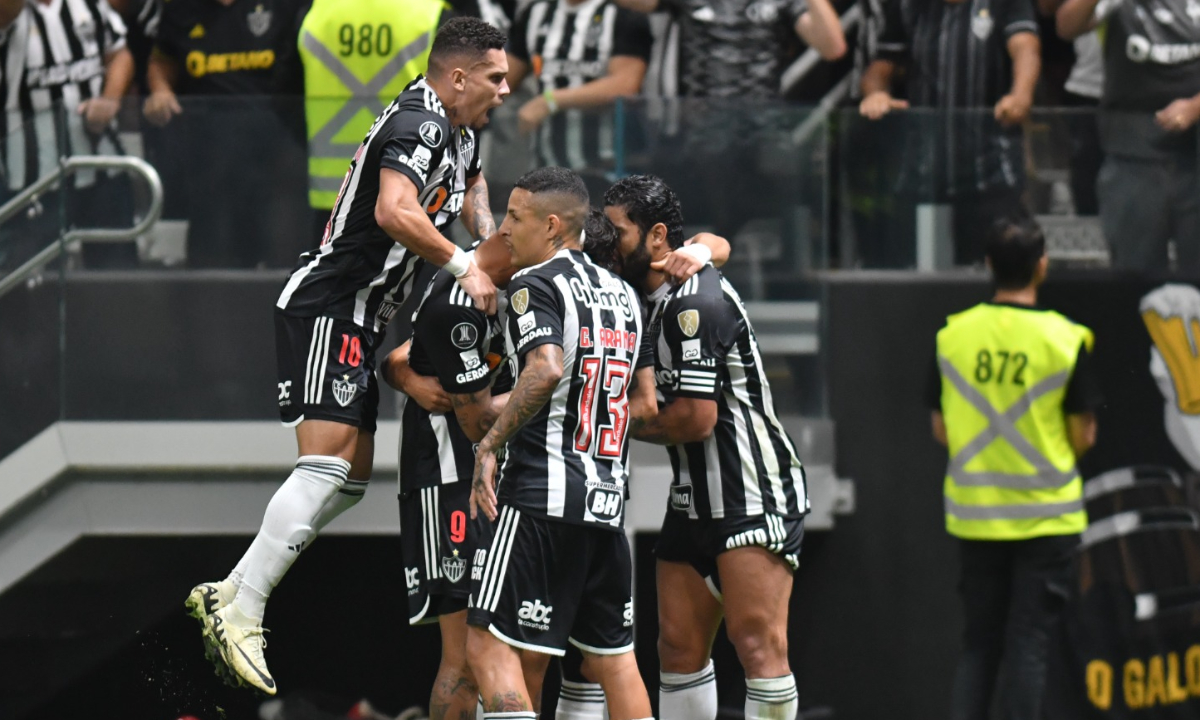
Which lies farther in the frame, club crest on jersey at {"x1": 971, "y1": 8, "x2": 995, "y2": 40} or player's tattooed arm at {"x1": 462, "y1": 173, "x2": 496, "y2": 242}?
club crest on jersey at {"x1": 971, "y1": 8, "x2": 995, "y2": 40}

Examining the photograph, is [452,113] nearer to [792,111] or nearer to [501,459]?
[501,459]

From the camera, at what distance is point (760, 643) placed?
639 cm

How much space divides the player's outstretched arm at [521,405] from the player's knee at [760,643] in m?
1.33

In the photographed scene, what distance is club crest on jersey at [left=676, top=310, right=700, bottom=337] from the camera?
6125mm

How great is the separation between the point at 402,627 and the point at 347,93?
3.07 metres

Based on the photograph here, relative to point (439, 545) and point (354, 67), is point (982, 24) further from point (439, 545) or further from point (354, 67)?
point (439, 545)

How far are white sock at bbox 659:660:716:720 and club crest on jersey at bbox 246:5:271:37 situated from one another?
13.4 feet

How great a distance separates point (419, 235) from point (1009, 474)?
3603 millimetres

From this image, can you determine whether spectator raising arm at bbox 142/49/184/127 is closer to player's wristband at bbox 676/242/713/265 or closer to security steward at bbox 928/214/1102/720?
player's wristband at bbox 676/242/713/265

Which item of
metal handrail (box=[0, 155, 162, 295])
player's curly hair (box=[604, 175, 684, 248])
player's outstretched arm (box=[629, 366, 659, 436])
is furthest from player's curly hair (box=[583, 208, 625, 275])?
metal handrail (box=[0, 155, 162, 295])

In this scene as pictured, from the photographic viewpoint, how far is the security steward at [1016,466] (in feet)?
25.3

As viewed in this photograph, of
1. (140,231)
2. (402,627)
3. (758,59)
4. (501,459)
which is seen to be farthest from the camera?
(402,627)

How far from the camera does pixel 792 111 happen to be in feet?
27.1

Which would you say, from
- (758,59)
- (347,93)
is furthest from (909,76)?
(347,93)
